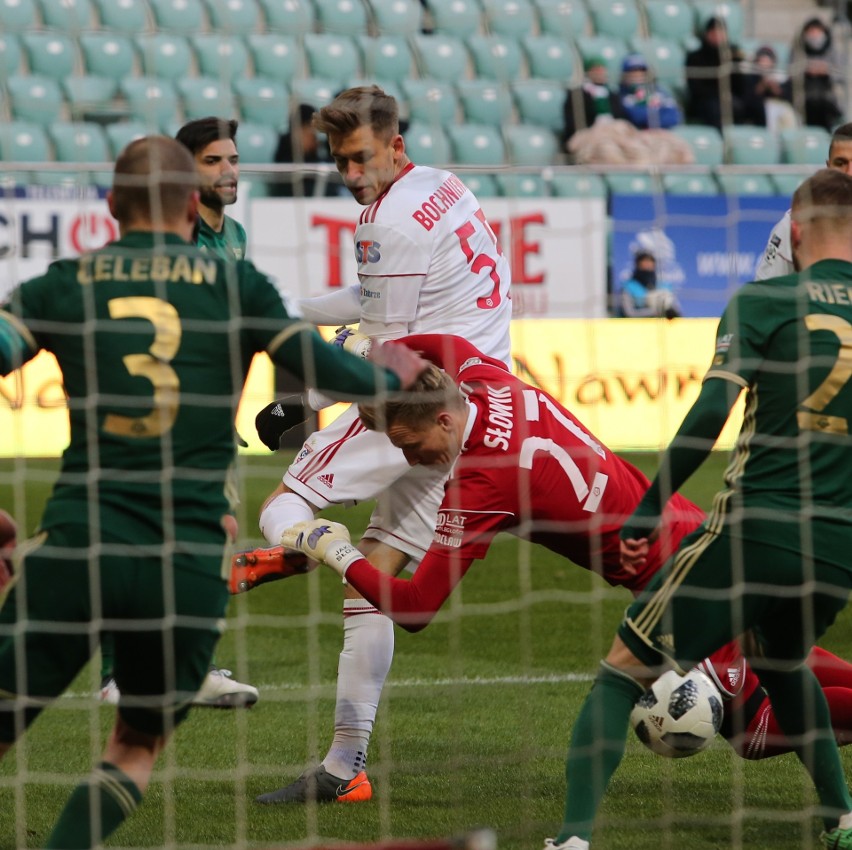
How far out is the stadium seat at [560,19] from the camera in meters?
15.4

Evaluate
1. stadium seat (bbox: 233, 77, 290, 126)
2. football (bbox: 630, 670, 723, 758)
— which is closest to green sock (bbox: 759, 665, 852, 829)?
football (bbox: 630, 670, 723, 758)

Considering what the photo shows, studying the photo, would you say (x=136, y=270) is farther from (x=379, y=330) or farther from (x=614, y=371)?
(x=614, y=371)

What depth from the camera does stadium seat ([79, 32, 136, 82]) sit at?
14.4 metres

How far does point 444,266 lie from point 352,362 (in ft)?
5.02

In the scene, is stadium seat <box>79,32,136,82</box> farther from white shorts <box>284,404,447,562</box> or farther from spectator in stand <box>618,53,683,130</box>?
white shorts <box>284,404,447,562</box>

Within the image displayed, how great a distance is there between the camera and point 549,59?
603 inches

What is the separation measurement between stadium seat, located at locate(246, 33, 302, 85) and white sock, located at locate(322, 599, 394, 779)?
417 inches

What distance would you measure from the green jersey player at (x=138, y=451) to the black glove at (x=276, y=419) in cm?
169

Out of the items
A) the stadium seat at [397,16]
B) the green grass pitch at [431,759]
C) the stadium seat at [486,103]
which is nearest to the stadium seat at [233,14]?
the stadium seat at [397,16]

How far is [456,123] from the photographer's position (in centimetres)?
1471

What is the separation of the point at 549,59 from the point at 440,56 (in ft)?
3.98

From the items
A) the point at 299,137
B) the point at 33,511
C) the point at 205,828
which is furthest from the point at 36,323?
the point at 299,137

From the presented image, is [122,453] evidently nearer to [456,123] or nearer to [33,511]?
[33,511]

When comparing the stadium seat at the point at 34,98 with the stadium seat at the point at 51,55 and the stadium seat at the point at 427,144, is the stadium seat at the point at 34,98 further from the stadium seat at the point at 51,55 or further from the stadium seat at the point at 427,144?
the stadium seat at the point at 427,144
